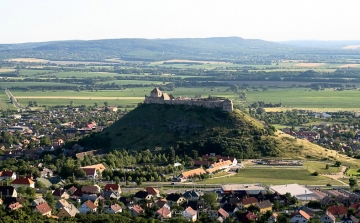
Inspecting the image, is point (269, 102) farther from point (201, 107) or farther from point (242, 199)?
point (242, 199)

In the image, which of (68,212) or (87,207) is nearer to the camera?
(68,212)

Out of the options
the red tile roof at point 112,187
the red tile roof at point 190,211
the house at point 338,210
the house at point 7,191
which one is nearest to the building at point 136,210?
the red tile roof at point 190,211

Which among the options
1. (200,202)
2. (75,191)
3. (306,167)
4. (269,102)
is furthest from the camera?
(269,102)

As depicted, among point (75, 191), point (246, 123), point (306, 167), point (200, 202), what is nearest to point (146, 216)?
point (200, 202)

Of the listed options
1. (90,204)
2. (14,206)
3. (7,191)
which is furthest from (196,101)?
(14,206)

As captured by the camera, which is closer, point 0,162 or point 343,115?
point 0,162

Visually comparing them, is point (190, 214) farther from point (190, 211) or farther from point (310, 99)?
point (310, 99)
